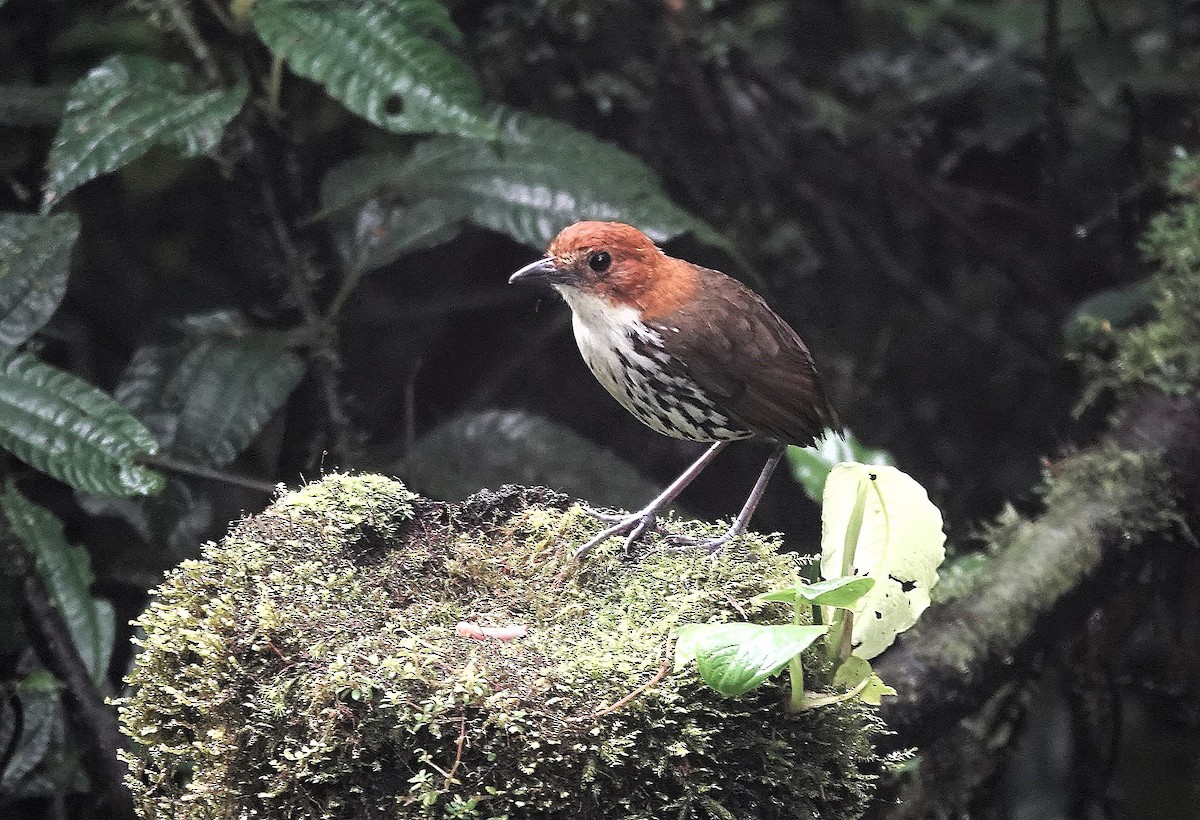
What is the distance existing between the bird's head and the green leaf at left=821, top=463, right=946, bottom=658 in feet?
1.66

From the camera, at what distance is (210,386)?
8.18 feet

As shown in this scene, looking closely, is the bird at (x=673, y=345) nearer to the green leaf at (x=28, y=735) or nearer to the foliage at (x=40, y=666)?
the foliage at (x=40, y=666)

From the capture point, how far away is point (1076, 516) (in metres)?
2.61

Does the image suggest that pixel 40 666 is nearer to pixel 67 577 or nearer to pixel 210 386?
pixel 67 577

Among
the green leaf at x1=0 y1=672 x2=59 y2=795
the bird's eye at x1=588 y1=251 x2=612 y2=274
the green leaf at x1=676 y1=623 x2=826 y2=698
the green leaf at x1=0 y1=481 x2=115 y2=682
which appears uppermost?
the bird's eye at x1=588 y1=251 x2=612 y2=274

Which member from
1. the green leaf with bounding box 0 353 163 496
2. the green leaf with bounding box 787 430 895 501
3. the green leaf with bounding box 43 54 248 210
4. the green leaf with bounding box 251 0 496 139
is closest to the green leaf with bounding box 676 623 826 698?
the green leaf with bounding box 787 430 895 501

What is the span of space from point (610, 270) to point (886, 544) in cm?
66

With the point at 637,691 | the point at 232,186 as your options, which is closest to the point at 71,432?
the point at 232,186

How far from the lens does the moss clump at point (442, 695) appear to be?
127 cm

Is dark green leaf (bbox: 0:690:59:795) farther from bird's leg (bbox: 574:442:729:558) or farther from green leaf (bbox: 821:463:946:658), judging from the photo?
→ green leaf (bbox: 821:463:946:658)

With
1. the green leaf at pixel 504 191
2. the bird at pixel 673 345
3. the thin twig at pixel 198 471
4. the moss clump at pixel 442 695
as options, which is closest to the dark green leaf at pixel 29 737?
the thin twig at pixel 198 471

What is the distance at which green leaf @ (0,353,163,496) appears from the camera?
1997 millimetres

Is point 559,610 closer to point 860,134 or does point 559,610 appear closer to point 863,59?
point 860,134

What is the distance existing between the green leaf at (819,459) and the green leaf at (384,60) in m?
0.94
